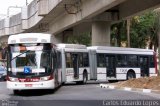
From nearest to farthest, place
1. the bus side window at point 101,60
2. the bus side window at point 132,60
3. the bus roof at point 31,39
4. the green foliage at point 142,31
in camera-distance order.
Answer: the bus roof at point 31,39
the bus side window at point 101,60
the bus side window at point 132,60
the green foliage at point 142,31

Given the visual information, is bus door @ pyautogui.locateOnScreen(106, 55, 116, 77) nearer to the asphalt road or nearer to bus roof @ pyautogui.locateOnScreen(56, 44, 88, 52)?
bus roof @ pyautogui.locateOnScreen(56, 44, 88, 52)

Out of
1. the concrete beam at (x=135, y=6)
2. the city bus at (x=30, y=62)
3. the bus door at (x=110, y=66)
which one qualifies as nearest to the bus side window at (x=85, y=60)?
the bus door at (x=110, y=66)

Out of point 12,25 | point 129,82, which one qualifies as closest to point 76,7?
point 129,82

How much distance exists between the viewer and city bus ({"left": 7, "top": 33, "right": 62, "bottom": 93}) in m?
23.6

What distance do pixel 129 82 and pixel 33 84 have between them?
8.06 m

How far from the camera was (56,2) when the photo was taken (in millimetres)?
36812

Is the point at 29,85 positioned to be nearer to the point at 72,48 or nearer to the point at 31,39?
the point at 31,39

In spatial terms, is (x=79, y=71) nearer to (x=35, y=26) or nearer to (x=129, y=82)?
(x=129, y=82)

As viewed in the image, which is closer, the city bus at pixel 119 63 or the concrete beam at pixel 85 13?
the concrete beam at pixel 85 13

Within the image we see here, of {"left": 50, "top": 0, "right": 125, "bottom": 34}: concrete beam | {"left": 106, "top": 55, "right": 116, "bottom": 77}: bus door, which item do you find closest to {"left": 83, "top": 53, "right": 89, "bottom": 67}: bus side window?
{"left": 106, "top": 55, "right": 116, "bottom": 77}: bus door

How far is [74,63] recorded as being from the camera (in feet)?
110

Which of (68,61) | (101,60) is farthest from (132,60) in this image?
(68,61)

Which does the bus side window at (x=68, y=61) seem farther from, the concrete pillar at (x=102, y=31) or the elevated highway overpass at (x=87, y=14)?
the concrete pillar at (x=102, y=31)

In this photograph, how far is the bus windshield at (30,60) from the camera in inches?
931
